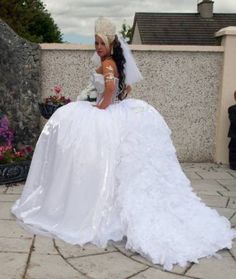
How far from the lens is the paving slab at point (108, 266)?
3.53 meters

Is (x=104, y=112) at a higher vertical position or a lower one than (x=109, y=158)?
higher

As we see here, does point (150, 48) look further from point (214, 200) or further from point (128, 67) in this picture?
point (128, 67)

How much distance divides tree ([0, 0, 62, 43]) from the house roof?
550 centimetres

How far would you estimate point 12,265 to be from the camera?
3.62 metres

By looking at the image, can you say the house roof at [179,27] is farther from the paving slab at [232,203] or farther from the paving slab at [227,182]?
the paving slab at [232,203]

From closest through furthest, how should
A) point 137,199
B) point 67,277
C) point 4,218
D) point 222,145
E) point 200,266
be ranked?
point 67,277 → point 200,266 → point 137,199 → point 4,218 → point 222,145

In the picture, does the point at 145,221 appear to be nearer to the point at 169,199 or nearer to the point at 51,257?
the point at 169,199

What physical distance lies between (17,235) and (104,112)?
1.38 meters

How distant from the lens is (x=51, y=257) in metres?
3.81

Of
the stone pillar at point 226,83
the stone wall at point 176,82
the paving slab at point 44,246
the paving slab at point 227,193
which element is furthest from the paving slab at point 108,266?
the stone pillar at point 226,83

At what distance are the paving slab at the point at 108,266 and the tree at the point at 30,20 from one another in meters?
17.5

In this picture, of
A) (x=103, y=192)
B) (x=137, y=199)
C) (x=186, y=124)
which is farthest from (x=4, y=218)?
(x=186, y=124)

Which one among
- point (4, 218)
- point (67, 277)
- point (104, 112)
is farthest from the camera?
point (4, 218)

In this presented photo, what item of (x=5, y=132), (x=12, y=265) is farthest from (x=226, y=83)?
(x=12, y=265)
